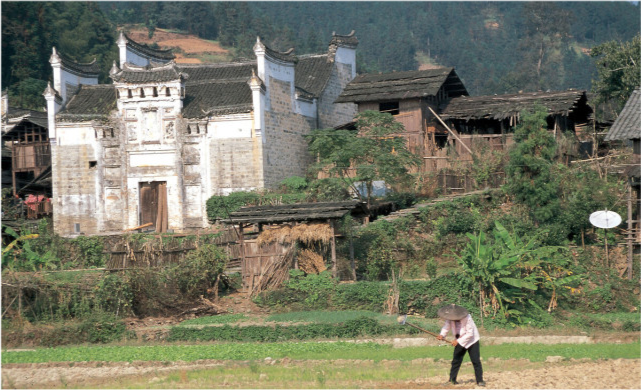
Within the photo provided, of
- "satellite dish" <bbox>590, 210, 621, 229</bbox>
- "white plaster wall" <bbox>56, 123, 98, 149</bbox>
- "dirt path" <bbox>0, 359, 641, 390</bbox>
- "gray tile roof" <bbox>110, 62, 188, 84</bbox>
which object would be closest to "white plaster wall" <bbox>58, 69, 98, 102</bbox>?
"white plaster wall" <bbox>56, 123, 98, 149</bbox>

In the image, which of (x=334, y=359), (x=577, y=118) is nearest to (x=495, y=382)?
(x=334, y=359)

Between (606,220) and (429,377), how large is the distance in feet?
43.6

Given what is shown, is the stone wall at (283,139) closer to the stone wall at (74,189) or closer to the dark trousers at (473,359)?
the stone wall at (74,189)

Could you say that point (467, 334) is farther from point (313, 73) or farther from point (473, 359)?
point (313, 73)

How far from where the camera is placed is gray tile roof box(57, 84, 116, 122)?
38938 mm

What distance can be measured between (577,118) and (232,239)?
1836 centimetres

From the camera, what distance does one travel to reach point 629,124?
2933 cm

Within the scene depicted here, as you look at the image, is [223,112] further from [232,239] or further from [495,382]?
[495,382]

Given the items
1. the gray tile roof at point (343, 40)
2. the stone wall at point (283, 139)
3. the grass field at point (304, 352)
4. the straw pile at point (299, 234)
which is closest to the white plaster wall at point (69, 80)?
the stone wall at point (283, 139)

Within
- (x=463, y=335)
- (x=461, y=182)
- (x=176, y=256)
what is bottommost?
(x=463, y=335)

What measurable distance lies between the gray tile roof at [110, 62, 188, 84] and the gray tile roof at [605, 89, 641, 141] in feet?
60.0

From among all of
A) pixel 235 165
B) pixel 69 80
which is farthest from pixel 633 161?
pixel 69 80

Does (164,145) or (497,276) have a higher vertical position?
(164,145)

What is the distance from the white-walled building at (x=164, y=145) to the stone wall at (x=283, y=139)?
56 mm
